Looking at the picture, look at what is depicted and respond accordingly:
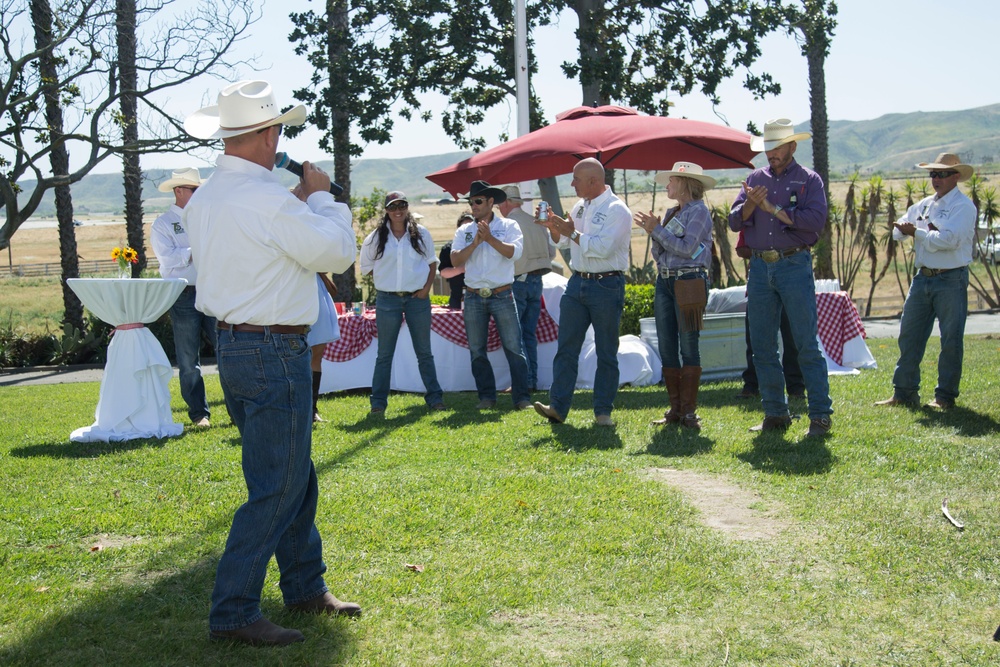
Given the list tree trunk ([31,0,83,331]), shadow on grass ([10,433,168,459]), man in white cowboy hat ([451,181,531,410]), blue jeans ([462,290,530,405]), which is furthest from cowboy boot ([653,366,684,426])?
tree trunk ([31,0,83,331])

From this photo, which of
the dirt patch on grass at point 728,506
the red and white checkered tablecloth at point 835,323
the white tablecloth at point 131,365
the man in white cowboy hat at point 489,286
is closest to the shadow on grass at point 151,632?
the dirt patch on grass at point 728,506

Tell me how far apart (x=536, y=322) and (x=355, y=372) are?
1938 millimetres

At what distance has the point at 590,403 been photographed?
9.05 meters

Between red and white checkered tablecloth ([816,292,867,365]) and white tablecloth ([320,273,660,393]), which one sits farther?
red and white checkered tablecloth ([816,292,867,365])

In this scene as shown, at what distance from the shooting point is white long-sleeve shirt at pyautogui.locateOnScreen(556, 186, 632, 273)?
7258 millimetres

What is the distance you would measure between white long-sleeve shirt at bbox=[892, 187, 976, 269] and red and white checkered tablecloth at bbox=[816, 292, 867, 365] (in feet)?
7.61

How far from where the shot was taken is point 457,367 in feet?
34.0

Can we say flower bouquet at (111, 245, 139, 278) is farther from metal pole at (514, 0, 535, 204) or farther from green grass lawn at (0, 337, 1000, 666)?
metal pole at (514, 0, 535, 204)

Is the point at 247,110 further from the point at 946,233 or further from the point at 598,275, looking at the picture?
the point at 946,233

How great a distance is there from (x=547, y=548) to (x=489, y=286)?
4694mm

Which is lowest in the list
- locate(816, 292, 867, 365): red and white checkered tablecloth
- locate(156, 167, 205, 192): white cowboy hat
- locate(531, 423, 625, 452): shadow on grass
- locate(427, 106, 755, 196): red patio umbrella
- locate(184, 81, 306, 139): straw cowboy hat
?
locate(531, 423, 625, 452): shadow on grass

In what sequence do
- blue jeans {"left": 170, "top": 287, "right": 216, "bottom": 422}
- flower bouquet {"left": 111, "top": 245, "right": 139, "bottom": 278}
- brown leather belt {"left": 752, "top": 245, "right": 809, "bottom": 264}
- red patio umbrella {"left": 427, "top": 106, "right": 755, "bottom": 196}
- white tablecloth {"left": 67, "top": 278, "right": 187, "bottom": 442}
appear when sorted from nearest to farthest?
1. brown leather belt {"left": 752, "top": 245, "right": 809, "bottom": 264}
2. white tablecloth {"left": 67, "top": 278, "right": 187, "bottom": 442}
3. blue jeans {"left": 170, "top": 287, "right": 216, "bottom": 422}
4. flower bouquet {"left": 111, "top": 245, "right": 139, "bottom": 278}
5. red patio umbrella {"left": 427, "top": 106, "right": 755, "bottom": 196}

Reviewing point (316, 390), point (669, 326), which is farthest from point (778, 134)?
point (316, 390)

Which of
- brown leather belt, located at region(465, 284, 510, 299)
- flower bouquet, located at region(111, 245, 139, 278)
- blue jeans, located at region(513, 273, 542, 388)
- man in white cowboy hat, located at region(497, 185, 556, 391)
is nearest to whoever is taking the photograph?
flower bouquet, located at region(111, 245, 139, 278)
